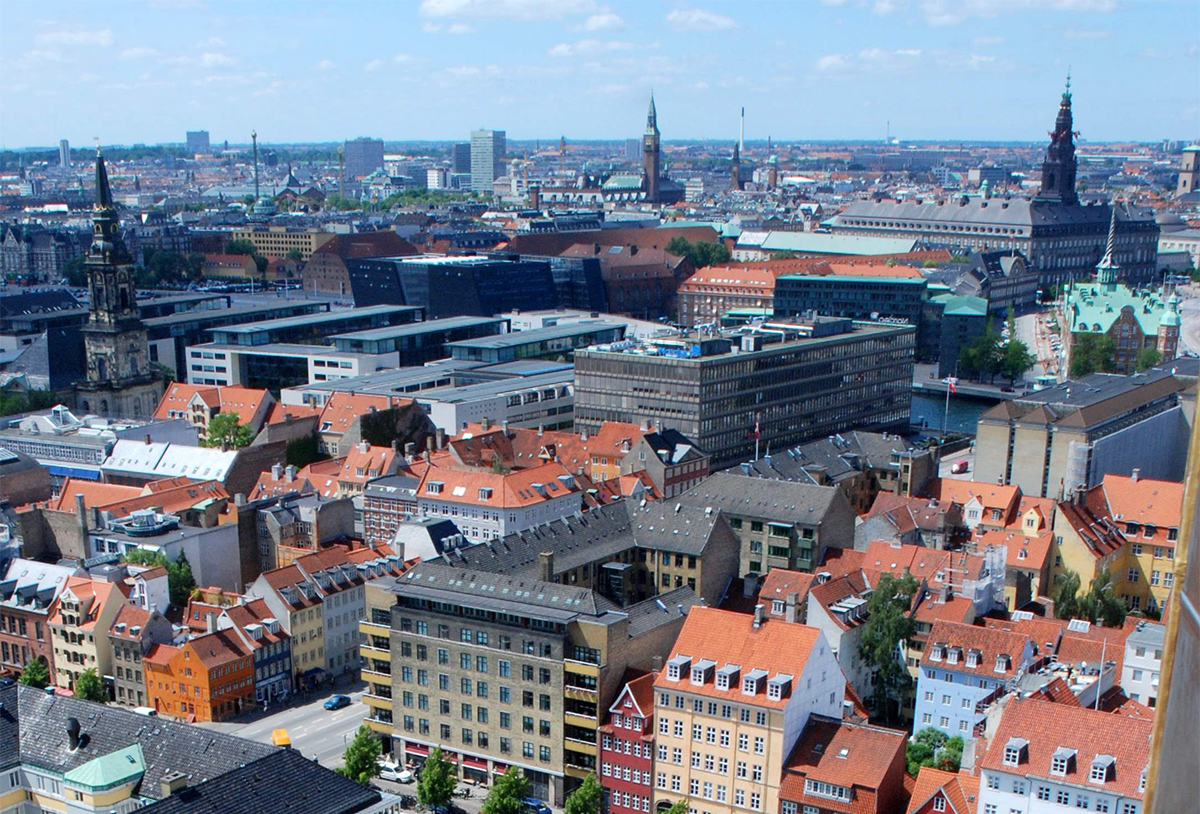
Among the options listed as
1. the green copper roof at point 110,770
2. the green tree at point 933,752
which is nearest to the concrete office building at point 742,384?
the green tree at point 933,752

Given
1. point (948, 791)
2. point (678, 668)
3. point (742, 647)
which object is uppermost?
point (742, 647)

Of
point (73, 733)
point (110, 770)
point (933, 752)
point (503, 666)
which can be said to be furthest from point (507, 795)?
point (933, 752)

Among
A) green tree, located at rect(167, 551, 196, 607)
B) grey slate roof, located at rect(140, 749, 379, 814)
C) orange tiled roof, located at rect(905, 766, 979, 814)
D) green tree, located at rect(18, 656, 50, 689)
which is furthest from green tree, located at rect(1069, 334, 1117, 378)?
grey slate roof, located at rect(140, 749, 379, 814)

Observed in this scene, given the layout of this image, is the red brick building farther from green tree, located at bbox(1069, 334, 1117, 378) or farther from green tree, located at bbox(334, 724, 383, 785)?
green tree, located at bbox(1069, 334, 1117, 378)

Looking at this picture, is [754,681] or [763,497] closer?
[754,681]

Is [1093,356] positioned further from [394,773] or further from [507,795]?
[507,795]

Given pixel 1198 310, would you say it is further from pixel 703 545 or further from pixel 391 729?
pixel 391 729
